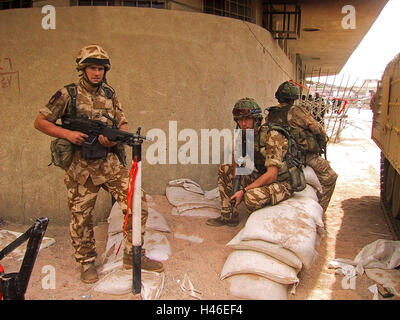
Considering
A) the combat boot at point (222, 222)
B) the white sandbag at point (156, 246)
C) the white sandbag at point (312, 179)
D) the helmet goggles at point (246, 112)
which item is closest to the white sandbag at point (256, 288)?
the white sandbag at point (156, 246)

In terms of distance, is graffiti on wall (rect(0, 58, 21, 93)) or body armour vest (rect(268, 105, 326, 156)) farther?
body armour vest (rect(268, 105, 326, 156))

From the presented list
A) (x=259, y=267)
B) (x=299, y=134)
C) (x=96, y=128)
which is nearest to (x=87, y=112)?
(x=96, y=128)

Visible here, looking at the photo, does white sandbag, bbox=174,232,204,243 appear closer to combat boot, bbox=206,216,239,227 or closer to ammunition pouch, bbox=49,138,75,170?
combat boot, bbox=206,216,239,227

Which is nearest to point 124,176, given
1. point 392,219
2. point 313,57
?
point 392,219

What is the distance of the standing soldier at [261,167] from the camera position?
3586 mm

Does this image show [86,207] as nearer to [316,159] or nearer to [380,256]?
[380,256]

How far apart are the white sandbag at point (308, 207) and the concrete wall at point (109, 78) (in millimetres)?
1605

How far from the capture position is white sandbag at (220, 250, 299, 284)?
291 centimetres

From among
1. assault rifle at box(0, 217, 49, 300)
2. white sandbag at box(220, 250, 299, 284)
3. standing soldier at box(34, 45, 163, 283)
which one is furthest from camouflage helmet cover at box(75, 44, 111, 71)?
white sandbag at box(220, 250, 299, 284)

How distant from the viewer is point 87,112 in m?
3.03

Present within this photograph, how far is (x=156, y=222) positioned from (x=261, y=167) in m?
1.20

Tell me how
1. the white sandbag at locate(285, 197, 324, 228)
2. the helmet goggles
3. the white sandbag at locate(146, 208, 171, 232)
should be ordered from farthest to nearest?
the white sandbag at locate(146, 208, 171, 232) < the helmet goggles < the white sandbag at locate(285, 197, 324, 228)

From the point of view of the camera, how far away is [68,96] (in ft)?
9.73

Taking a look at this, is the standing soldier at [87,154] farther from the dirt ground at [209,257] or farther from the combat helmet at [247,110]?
the combat helmet at [247,110]
